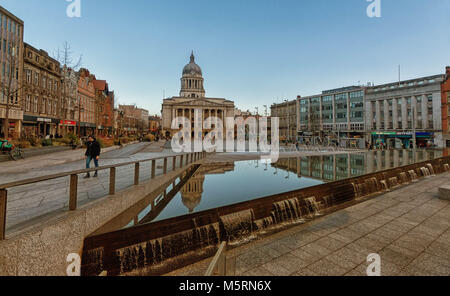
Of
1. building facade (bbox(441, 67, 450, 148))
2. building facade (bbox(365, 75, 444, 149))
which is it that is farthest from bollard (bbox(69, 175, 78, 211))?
building facade (bbox(441, 67, 450, 148))

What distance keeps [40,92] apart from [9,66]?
527cm

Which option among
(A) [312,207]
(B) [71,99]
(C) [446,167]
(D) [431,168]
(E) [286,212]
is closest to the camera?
(E) [286,212]

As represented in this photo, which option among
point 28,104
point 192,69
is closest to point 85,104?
point 28,104

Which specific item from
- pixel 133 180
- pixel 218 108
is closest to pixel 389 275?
pixel 133 180

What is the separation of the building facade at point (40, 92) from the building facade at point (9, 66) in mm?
934

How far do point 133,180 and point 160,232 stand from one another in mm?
2190

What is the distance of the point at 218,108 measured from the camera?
98875 millimetres

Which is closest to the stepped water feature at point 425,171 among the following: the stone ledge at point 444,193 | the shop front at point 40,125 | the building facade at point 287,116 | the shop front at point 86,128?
the stone ledge at point 444,193

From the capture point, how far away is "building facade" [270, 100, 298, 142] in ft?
266

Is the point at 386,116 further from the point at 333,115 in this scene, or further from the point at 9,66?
the point at 9,66

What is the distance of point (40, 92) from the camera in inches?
1369

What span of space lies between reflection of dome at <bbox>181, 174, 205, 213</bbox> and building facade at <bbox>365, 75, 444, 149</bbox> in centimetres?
4430

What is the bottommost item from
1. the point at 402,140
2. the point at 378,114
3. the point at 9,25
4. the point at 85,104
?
the point at 402,140

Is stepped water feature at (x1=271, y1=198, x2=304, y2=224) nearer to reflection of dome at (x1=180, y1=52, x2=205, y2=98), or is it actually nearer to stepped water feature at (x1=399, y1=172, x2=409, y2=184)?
stepped water feature at (x1=399, y1=172, x2=409, y2=184)
